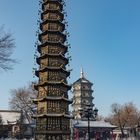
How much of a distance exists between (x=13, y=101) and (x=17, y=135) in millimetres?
7103

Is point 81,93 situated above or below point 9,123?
above

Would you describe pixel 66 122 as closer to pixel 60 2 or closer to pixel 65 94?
pixel 65 94

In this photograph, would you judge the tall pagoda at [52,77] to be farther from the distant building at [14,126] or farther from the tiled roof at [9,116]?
the tiled roof at [9,116]

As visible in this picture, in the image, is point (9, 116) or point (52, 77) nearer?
point (52, 77)

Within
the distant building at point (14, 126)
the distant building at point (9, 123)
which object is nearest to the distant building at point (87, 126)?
the distant building at point (14, 126)

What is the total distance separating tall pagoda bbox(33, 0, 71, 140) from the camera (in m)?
34.7

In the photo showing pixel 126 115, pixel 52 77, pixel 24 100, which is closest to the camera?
pixel 52 77

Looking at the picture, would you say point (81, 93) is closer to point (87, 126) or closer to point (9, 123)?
point (87, 126)

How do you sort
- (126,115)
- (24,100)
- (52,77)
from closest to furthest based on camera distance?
(52,77)
(24,100)
(126,115)

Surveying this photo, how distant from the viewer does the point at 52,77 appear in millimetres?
36812

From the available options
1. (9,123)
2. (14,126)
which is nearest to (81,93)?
(9,123)

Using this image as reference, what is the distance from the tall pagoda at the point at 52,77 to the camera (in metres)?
34.7

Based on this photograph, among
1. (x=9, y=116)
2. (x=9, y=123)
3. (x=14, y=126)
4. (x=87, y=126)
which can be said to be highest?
(x=9, y=116)

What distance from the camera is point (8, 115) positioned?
63.8m
